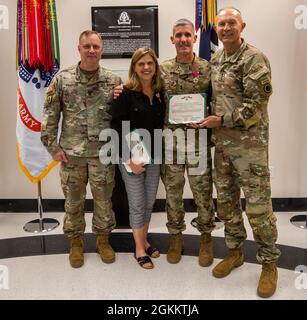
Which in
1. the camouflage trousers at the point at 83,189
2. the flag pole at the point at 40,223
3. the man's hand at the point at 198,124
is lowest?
the flag pole at the point at 40,223

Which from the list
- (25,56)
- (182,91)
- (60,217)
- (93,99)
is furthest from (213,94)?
(60,217)

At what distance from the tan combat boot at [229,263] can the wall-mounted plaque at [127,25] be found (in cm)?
197

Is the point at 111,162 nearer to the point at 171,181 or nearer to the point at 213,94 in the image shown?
the point at 171,181

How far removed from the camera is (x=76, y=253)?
284 centimetres

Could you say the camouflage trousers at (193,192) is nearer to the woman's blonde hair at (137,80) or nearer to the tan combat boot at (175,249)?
the tan combat boot at (175,249)

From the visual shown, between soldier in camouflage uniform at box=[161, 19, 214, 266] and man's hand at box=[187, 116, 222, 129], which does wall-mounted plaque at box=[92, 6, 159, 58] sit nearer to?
soldier in camouflage uniform at box=[161, 19, 214, 266]

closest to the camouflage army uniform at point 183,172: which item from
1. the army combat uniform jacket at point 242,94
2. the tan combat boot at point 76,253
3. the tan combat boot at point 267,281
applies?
the army combat uniform jacket at point 242,94

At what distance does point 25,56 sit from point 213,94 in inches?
65.3

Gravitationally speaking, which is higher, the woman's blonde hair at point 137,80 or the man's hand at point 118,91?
the woman's blonde hair at point 137,80

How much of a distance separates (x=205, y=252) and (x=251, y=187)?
673 mm

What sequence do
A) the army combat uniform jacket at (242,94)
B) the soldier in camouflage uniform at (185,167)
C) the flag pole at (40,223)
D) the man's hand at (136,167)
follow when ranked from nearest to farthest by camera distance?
1. the army combat uniform jacket at (242,94)
2. the soldier in camouflage uniform at (185,167)
3. the man's hand at (136,167)
4. the flag pole at (40,223)

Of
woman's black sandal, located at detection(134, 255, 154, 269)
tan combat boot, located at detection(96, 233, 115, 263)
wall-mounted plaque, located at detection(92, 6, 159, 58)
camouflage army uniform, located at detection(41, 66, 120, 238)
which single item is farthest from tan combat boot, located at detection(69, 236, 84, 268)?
wall-mounted plaque, located at detection(92, 6, 159, 58)

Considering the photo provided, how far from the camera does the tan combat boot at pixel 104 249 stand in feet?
9.32

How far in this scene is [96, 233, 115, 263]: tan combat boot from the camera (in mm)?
2842
